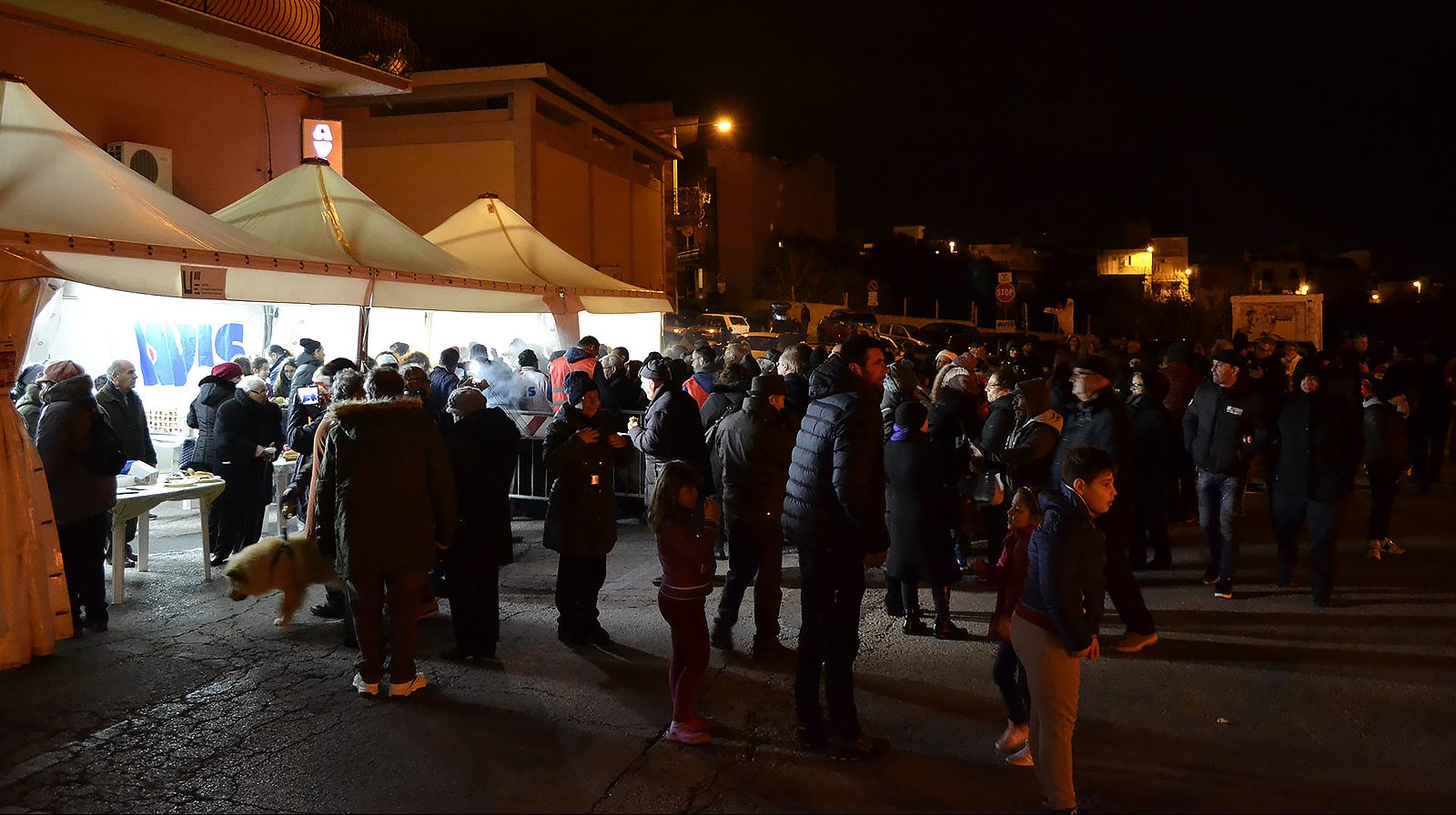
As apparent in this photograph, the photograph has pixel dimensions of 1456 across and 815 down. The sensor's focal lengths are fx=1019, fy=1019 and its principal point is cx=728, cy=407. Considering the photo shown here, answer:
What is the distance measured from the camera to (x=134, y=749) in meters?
5.20

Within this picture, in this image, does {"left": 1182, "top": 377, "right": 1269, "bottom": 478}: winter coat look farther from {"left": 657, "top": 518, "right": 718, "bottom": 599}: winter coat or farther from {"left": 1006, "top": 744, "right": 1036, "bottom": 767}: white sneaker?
{"left": 657, "top": 518, "right": 718, "bottom": 599}: winter coat

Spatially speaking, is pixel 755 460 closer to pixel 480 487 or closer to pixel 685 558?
pixel 685 558

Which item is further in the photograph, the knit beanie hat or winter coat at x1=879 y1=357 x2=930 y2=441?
winter coat at x1=879 y1=357 x2=930 y2=441

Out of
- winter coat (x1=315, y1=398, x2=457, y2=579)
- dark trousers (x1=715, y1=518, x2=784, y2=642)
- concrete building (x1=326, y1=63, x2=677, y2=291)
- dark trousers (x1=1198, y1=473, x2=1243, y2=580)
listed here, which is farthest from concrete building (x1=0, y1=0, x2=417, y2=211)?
dark trousers (x1=1198, y1=473, x2=1243, y2=580)

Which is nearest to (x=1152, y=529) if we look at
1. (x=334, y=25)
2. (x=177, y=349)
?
(x=177, y=349)

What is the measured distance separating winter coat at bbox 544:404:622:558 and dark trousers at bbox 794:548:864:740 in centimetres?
197

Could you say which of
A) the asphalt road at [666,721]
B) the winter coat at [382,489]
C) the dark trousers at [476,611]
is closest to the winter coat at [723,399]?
the asphalt road at [666,721]

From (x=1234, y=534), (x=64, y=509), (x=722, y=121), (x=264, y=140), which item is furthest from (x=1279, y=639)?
(x=722, y=121)

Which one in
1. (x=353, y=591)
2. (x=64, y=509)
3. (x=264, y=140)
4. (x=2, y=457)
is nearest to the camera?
(x=353, y=591)

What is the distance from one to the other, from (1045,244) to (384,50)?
85.9 m

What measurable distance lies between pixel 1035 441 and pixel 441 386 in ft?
19.5

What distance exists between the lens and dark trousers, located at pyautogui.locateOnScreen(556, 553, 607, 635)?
678cm

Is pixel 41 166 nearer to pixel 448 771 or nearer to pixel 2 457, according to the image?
pixel 2 457

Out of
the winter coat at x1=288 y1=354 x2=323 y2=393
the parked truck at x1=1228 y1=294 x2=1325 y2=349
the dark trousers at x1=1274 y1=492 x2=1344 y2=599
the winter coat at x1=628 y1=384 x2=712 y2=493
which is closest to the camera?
the dark trousers at x1=1274 y1=492 x2=1344 y2=599
